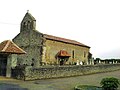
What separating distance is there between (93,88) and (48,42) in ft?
77.1

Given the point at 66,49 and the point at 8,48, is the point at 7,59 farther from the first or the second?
A: the point at 66,49

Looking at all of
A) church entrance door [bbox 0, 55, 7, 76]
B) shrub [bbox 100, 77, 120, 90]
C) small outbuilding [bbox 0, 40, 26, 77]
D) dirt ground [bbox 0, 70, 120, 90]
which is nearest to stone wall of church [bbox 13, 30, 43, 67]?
small outbuilding [bbox 0, 40, 26, 77]

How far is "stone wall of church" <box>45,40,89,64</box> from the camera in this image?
1877 inches

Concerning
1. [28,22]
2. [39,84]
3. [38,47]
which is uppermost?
[28,22]

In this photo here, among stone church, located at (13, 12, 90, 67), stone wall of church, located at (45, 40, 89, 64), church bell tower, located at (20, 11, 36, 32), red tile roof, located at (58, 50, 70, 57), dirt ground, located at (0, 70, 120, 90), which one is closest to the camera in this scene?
dirt ground, located at (0, 70, 120, 90)

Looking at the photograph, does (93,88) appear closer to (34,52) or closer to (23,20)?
(34,52)

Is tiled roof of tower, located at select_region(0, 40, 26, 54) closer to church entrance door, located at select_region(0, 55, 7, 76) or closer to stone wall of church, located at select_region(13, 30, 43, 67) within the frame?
church entrance door, located at select_region(0, 55, 7, 76)

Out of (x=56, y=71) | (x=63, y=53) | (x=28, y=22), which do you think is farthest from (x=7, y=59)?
(x=63, y=53)

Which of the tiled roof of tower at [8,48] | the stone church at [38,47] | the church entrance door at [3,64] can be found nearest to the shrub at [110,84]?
the tiled roof of tower at [8,48]

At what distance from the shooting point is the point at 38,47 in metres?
46.8

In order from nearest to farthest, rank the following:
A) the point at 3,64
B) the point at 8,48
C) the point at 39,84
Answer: the point at 39,84 → the point at 3,64 → the point at 8,48

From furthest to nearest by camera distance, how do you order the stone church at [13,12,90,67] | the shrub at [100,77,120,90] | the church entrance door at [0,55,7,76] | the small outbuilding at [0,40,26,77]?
1. the stone church at [13,12,90,67]
2. the church entrance door at [0,55,7,76]
3. the small outbuilding at [0,40,26,77]
4. the shrub at [100,77,120,90]

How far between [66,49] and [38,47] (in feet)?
27.1

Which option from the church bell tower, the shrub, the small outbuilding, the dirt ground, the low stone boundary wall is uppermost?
the church bell tower
